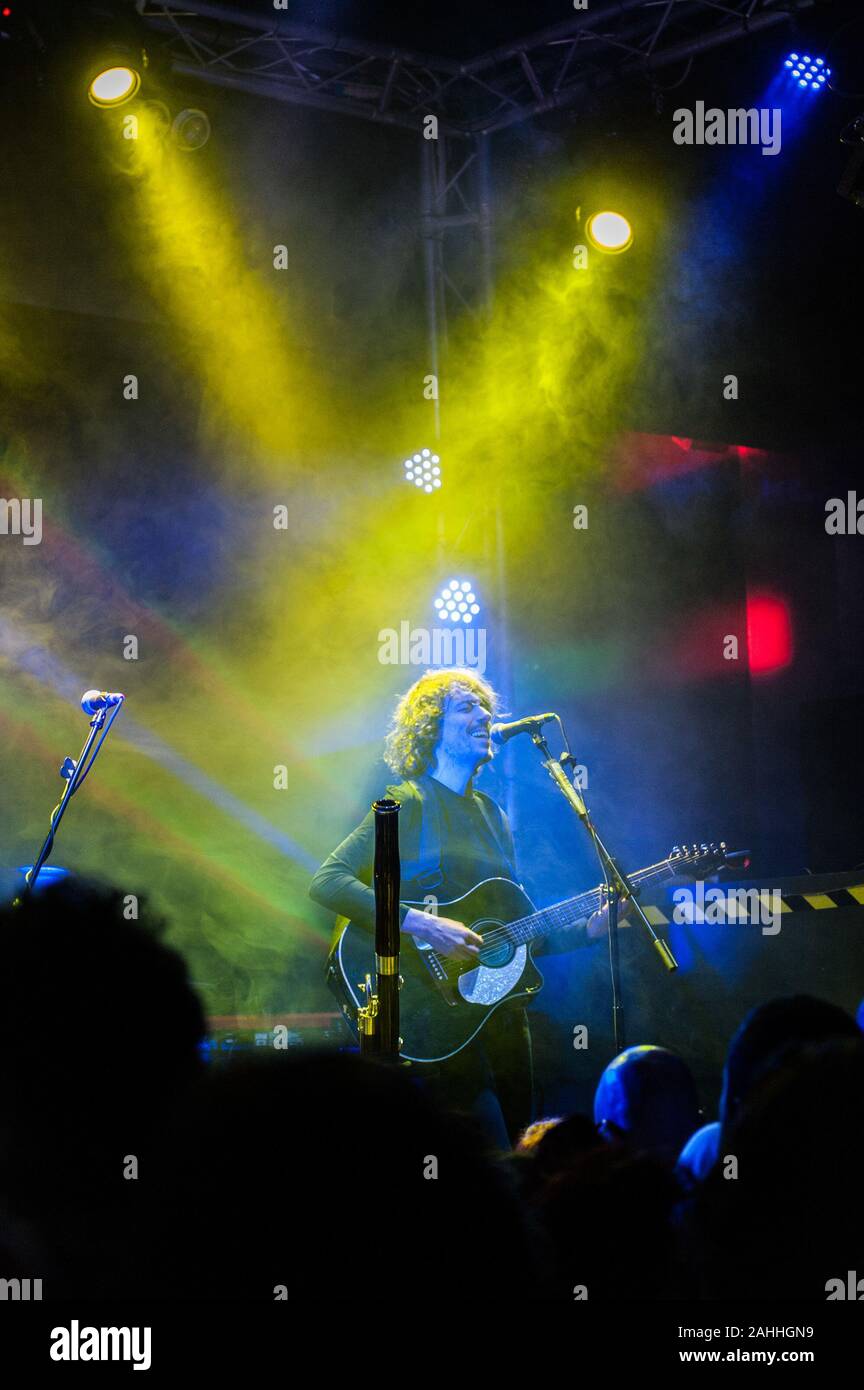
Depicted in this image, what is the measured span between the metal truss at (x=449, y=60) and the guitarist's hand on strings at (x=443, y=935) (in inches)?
214

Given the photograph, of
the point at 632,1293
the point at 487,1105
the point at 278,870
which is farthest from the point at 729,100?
the point at 632,1293

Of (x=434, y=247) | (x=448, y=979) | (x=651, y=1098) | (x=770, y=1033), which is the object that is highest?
(x=434, y=247)

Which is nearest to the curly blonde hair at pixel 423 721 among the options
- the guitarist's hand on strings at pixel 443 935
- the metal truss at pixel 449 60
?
the guitarist's hand on strings at pixel 443 935

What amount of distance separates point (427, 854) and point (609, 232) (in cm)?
470

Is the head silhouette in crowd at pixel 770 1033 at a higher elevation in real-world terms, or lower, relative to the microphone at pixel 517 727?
lower

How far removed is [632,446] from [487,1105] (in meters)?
6.10

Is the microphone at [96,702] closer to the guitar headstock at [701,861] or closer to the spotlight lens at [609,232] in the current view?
the guitar headstock at [701,861]

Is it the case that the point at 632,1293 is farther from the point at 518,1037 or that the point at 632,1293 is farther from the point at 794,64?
the point at 794,64

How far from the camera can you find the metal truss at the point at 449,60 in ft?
21.6

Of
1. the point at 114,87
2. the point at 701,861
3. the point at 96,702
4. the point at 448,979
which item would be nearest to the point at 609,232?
the point at 114,87

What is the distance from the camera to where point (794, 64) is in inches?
275

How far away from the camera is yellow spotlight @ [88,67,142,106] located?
19.7ft

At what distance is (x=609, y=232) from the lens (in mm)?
7238

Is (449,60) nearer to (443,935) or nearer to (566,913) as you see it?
(566,913)
